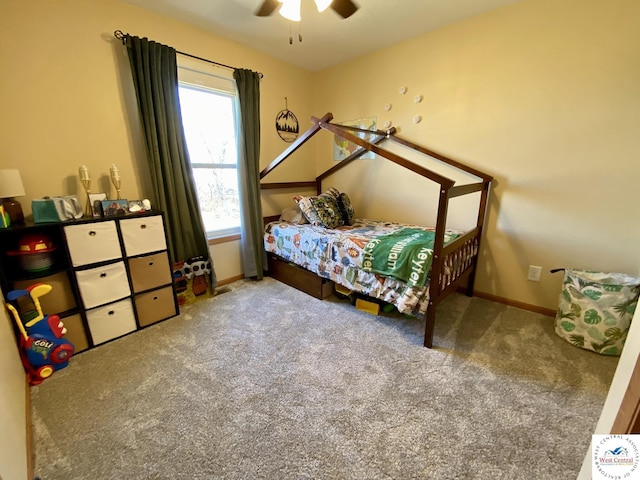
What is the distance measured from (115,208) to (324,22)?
2.15 m

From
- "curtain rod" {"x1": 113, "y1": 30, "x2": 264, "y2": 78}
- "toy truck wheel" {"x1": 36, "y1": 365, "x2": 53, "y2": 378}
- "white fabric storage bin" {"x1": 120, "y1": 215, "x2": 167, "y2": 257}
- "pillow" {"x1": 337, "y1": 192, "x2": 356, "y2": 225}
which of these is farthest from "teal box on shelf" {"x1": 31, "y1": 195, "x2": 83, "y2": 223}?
"pillow" {"x1": 337, "y1": 192, "x2": 356, "y2": 225}

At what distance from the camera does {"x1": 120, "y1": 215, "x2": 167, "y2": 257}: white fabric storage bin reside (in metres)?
1.93

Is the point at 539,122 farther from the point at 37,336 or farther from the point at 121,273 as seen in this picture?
the point at 37,336

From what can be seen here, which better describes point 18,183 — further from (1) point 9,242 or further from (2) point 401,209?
(2) point 401,209

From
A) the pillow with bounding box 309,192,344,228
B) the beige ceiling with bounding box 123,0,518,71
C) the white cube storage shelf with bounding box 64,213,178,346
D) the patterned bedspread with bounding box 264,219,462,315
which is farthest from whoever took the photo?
the pillow with bounding box 309,192,344,228

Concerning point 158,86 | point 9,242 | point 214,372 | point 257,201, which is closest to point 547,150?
point 257,201

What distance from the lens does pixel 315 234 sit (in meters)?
2.43

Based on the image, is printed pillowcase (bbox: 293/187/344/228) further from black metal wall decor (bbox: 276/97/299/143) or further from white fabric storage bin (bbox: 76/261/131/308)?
white fabric storage bin (bbox: 76/261/131/308)

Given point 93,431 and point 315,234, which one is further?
point 315,234

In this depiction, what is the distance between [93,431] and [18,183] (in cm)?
144

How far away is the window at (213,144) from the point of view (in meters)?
2.43

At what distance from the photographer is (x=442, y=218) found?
5.26 ft

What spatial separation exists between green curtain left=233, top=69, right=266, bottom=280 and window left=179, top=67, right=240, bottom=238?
0.36ft

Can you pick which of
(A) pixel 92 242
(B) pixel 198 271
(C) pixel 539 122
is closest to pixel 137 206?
(A) pixel 92 242
